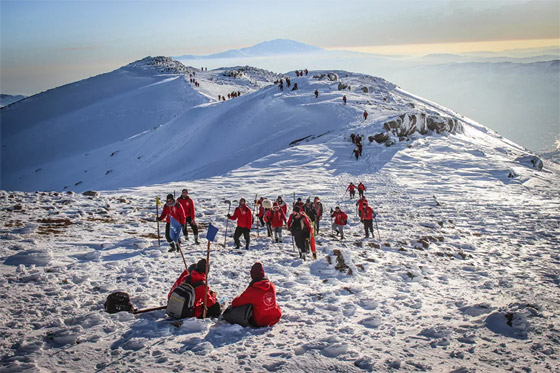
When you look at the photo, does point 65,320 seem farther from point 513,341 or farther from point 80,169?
point 80,169

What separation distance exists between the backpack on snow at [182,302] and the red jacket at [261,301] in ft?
2.56

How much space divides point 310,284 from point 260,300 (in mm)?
2748

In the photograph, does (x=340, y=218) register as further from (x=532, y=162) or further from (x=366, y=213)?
(x=532, y=162)

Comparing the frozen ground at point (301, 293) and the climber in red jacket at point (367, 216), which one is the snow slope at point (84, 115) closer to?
the frozen ground at point (301, 293)

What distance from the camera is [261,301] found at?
21.4ft

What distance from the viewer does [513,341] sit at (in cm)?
616

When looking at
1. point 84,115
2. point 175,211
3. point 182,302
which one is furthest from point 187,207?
point 84,115

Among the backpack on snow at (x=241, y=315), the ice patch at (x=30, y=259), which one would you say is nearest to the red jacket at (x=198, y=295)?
the backpack on snow at (x=241, y=315)

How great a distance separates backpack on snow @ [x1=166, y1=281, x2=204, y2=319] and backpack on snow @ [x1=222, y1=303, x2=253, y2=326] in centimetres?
68

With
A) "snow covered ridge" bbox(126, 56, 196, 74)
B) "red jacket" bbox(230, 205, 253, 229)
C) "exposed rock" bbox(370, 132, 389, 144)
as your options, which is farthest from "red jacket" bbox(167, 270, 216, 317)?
"snow covered ridge" bbox(126, 56, 196, 74)

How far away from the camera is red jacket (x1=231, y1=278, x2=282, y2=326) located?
652 centimetres

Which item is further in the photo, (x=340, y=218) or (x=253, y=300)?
(x=340, y=218)

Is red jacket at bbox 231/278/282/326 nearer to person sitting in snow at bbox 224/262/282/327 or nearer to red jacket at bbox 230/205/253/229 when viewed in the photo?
person sitting in snow at bbox 224/262/282/327

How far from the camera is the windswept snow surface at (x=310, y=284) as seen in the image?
18.6 ft
